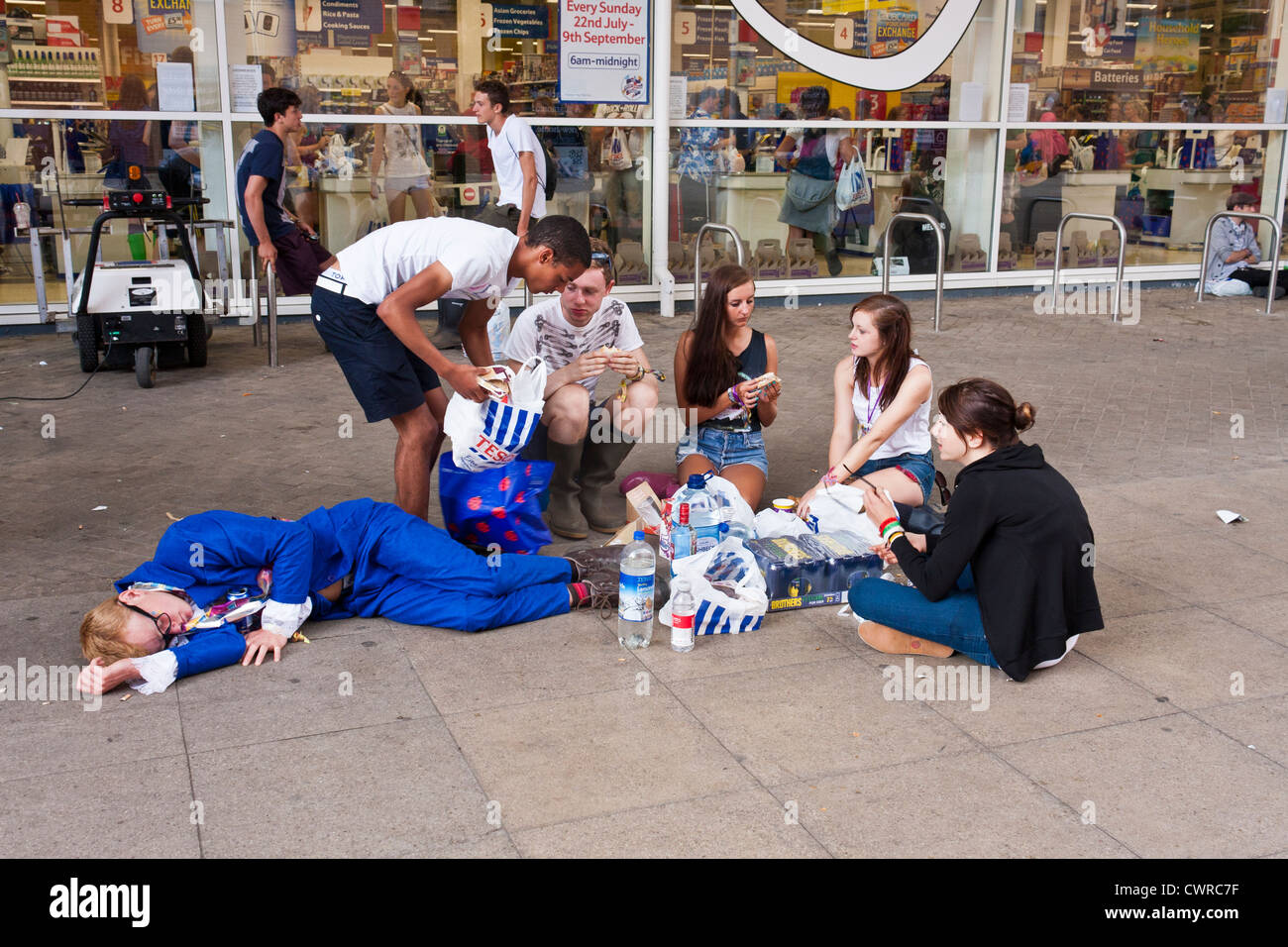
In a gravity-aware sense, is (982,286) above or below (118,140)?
below

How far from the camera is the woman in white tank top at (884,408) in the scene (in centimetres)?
512

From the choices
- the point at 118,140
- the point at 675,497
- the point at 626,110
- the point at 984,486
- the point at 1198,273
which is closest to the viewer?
the point at 984,486

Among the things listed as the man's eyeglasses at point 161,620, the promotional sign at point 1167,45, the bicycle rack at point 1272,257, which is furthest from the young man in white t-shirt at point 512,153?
the promotional sign at point 1167,45

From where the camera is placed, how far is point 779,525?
16.2 ft

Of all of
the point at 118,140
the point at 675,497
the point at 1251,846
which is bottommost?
the point at 1251,846

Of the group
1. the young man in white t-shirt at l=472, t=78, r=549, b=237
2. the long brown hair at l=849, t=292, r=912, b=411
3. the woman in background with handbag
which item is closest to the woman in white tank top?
the long brown hair at l=849, t=292, r=912, b=411

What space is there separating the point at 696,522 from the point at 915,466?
1.23 meters

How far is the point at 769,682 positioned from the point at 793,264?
823 centimetres

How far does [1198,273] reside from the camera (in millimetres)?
13234

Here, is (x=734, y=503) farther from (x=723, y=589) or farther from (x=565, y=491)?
(x=565, y=491)

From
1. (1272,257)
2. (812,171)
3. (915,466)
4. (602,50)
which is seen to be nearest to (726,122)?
(812,171)
